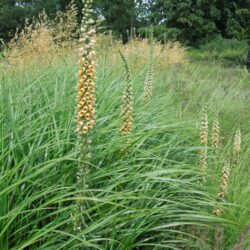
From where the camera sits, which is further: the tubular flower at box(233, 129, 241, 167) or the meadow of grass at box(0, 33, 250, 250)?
the tubular flower at box(233, 129, 241, 167)

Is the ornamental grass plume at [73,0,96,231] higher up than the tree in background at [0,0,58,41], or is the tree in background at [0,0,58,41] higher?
the ornamental grass plume at [73,0,96,231]

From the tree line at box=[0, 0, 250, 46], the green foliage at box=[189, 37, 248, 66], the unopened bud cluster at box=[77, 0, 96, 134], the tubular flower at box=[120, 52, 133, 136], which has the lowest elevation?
the green foliage at box=[189, 37, 248, 66]

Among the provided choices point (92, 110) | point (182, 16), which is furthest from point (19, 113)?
point (182, 16)

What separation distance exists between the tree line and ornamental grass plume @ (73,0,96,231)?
80.3 ft

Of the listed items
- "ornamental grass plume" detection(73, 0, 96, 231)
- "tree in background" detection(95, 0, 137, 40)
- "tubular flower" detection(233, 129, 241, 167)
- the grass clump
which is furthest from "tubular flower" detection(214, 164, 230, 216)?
"tree in background" detection(95, 0, 137, 40)

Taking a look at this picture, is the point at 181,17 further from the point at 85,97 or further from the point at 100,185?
the point at 85,97

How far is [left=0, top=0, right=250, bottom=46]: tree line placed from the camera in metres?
29.1

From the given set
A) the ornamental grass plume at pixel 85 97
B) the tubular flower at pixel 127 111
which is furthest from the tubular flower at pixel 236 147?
the ornamental grass plume at pixel 85 97

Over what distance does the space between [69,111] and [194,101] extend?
313 centimetres

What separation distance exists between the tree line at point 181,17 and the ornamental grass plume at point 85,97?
24486 millimetres

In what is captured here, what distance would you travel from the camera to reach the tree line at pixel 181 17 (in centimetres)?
2909

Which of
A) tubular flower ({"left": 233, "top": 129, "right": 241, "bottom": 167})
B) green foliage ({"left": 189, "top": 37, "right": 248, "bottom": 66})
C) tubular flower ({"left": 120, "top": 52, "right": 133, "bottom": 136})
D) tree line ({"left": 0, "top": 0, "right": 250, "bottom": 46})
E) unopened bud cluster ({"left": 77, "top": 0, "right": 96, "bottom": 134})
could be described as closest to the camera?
unopened bud cluster ({"left": 77, "top": 0, "right": 96, "bottom": 134})

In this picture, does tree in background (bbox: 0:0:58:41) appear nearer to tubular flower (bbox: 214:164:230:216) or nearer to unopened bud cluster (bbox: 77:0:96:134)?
tubular flower (bbox: 214:164:230:216)

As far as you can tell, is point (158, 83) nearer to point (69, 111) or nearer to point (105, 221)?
point (69, 111)
